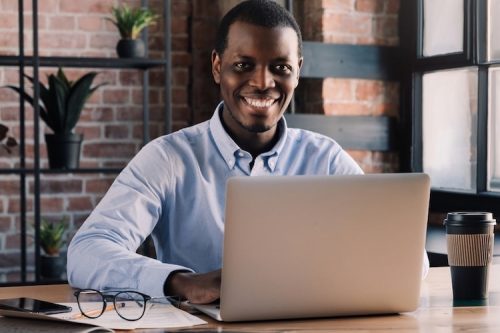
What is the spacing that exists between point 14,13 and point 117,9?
483 mm

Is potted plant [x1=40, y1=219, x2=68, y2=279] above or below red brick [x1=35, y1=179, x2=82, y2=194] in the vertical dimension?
below

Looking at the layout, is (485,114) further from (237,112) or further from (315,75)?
(237,112)

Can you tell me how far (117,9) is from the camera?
390 cm

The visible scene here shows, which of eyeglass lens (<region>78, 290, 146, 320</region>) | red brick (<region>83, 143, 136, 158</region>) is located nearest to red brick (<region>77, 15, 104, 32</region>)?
red brick (<region>83, 143, 136, 158</region>)

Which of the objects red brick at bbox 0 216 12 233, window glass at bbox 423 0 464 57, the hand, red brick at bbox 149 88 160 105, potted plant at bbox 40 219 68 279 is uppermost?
window glass at bbox 423 0 464 57

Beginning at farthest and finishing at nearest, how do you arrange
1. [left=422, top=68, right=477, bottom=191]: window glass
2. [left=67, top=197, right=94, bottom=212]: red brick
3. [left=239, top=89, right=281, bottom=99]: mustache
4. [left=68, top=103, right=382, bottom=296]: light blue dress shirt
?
[left=67, top=197, right=94, bottom=212]: red brick → [left=422, top=68, right=477, bottom=191]: window glass → [left=239, top=89, right=281, bottom=99]: mustache → [left=68, top=103, right=382, bottom=296]: light blue dress shirt

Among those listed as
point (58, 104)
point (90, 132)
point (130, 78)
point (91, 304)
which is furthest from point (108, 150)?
point (91, 304)

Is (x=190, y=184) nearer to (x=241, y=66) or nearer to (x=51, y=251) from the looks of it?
(x=241, y=66)

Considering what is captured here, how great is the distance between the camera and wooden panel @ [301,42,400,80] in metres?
3.72

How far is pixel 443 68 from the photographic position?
11.8ft

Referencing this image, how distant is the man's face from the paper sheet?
74 cm

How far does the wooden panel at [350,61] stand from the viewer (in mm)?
Result: 3719

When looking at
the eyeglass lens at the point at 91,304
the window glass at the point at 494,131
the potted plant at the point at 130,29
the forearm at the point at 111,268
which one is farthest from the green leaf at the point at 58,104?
the eyeglass lens at the point at 91,304

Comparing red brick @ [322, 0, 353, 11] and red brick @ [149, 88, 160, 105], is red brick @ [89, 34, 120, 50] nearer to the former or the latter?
red brick @ [149, 88, 160, 105]
